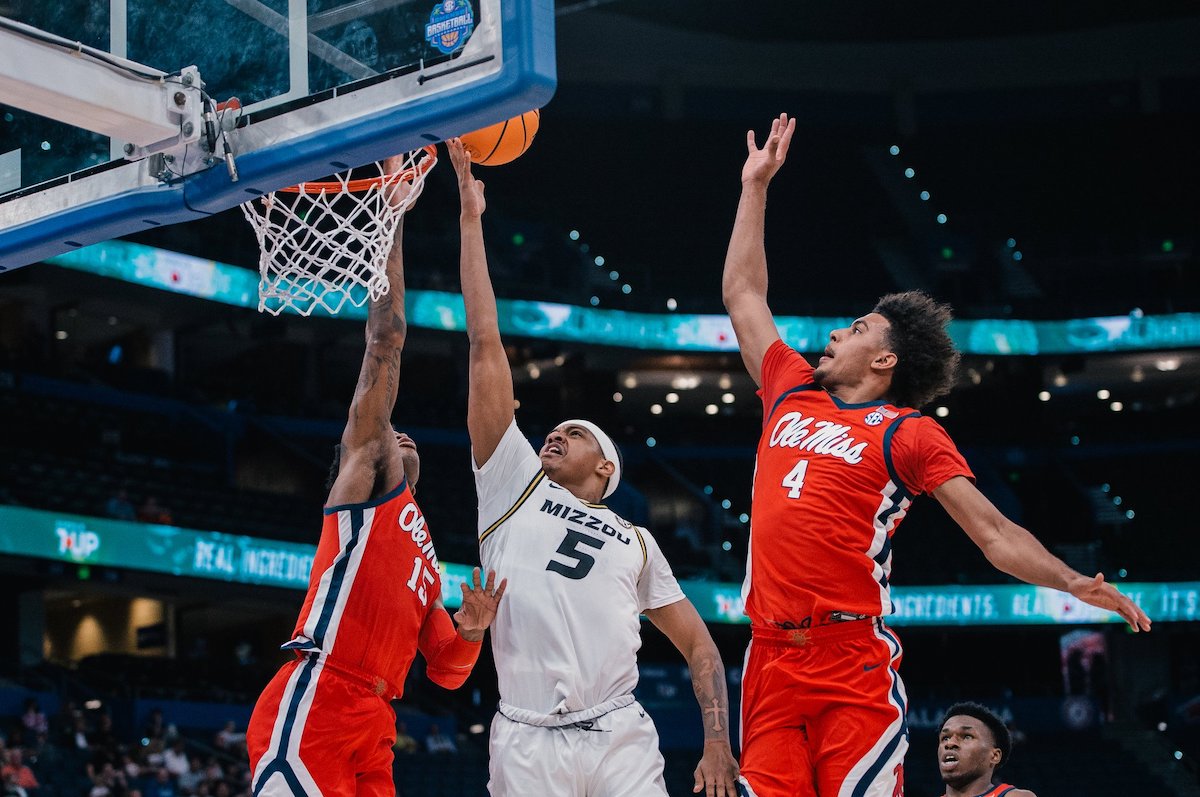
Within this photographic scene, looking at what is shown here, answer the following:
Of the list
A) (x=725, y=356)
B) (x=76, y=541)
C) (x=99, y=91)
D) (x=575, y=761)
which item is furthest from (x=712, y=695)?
(x=725, y=356)

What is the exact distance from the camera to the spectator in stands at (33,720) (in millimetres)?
15672

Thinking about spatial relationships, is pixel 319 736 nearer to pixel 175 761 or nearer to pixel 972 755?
pixel 972 755

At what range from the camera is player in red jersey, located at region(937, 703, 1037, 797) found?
6.29 meters

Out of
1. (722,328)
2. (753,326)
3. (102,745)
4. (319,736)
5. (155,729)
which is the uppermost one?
(722,328)

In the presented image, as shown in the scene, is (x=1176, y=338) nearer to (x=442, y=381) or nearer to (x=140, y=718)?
(x=442, y=381)

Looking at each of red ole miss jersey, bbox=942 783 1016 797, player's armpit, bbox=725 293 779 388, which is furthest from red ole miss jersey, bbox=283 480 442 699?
red ole miss jersey, bbox=942 783 1016 797

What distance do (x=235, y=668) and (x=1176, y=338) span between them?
18.9m

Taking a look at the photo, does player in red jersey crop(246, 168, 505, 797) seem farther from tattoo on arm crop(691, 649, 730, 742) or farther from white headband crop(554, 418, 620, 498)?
tattoo on arm crop(691, 649, 730, 742)

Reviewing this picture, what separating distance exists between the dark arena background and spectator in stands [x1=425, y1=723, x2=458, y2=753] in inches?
24.7

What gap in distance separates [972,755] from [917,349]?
2.50 meters

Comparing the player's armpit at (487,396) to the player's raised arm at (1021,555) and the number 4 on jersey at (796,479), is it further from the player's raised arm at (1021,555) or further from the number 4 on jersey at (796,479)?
the player's raised arm at (1021,555)

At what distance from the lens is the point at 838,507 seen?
4.28 meters

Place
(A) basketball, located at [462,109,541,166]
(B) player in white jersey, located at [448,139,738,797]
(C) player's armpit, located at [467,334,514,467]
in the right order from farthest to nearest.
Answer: (A) basketball, located at [462,109,541,166] < (C) player's armpit, located at [467,334,514,467] < (B) player in white jersey, located at [448,139,738,797]

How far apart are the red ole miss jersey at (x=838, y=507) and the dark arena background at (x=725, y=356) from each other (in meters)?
16.8
